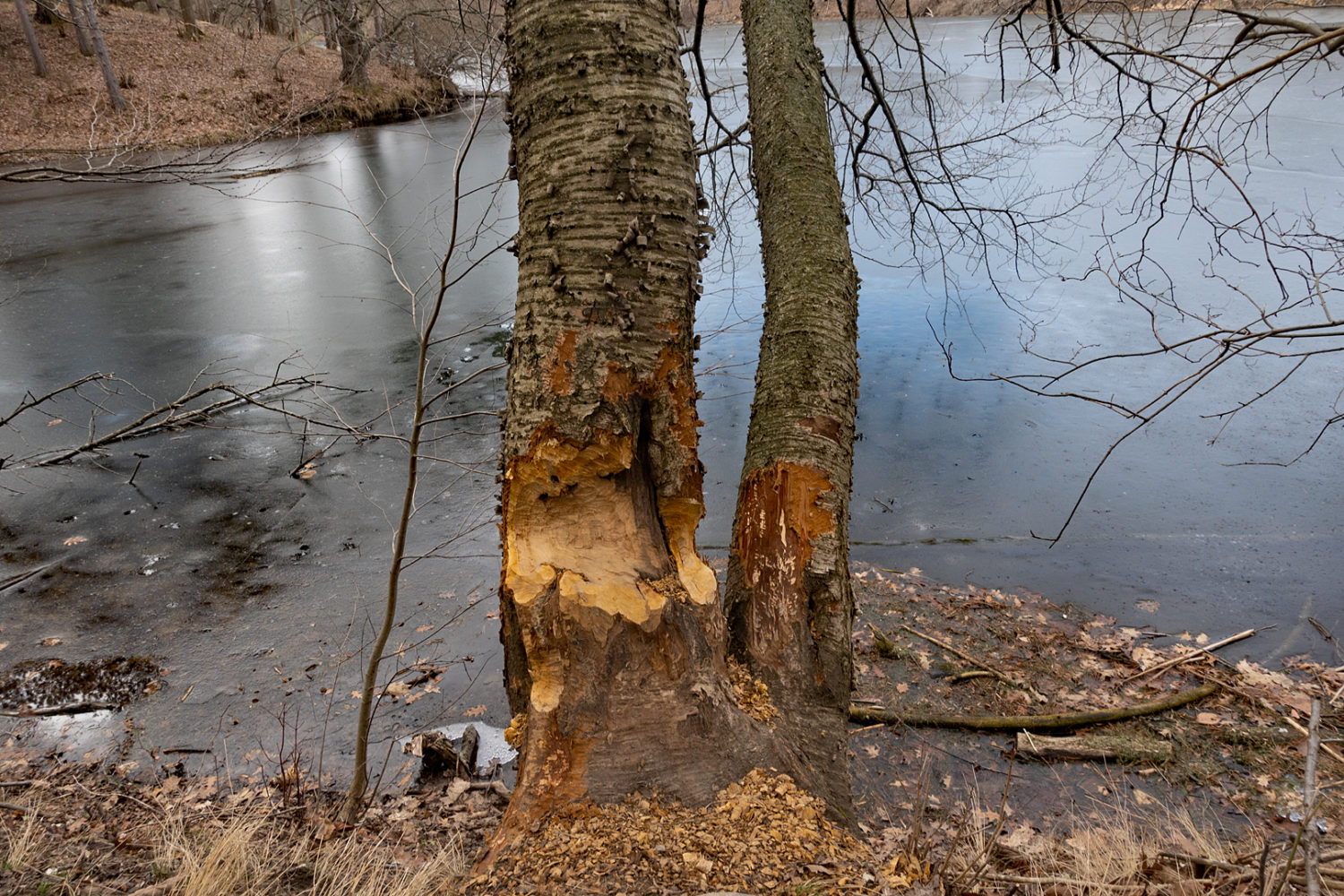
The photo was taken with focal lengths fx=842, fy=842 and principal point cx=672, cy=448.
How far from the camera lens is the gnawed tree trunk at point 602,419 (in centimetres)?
222

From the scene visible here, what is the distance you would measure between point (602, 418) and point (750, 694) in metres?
1.04

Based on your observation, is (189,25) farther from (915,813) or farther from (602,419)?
(915,813)

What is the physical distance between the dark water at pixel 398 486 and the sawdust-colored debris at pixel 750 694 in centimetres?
166

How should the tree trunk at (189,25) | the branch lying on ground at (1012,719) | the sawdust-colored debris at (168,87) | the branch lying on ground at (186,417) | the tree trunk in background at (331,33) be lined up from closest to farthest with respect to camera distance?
the branch lying on ground at (1012,719) < the branch lying on ground at (186,417) < the tree trunk in background at (331,33) < the sawdust-colored debris at (168,87) < the tree trunk at (189,25)

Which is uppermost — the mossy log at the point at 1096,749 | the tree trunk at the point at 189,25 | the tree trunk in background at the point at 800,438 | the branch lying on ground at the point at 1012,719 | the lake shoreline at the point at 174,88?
the tree trunk at the point at 189,25

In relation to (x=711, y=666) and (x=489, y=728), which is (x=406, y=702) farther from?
(x=711, y=666)

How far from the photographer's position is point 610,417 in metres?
2.24

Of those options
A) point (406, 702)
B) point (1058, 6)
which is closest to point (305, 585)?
point (406, 702)

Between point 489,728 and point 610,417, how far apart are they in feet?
9.80

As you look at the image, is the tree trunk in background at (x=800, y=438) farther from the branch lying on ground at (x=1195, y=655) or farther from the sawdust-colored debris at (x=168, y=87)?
the sawdust-colored debris at (x=168, y=87)

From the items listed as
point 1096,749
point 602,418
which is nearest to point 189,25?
point 602,418

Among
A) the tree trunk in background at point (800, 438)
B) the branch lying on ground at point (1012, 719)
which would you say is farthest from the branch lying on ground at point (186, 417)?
the branch lying on ground at point (1012, 719)

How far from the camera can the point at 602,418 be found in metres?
2.24

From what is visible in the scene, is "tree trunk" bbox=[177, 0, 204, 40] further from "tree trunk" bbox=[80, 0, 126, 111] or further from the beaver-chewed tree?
the beaver-chewed tree
